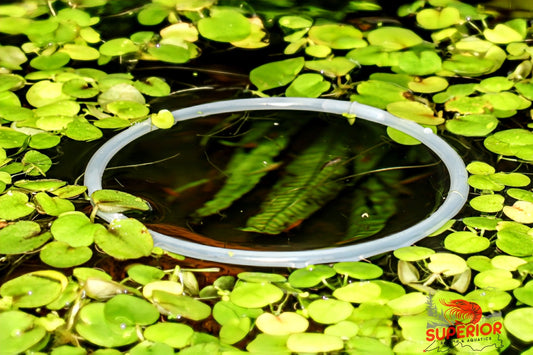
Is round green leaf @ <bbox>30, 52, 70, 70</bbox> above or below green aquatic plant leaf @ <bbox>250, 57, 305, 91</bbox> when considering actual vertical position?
below

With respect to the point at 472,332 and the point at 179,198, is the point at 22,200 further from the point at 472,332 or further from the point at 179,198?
the point at 472,332

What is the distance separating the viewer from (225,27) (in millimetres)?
2252

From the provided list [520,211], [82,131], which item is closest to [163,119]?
[82,131]

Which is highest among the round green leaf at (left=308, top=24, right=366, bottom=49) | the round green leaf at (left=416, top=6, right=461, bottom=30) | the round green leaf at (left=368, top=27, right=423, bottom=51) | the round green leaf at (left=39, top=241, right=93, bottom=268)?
the round green leaf at (left=416, top=6, right=461, bottom=30)

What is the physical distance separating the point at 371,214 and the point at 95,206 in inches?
22.5

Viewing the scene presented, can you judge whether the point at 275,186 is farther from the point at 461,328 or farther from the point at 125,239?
the point at 461,328

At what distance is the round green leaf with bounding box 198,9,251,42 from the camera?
223 cm

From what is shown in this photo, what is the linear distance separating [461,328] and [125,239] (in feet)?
2.06

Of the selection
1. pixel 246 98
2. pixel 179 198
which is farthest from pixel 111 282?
pixel 246 98

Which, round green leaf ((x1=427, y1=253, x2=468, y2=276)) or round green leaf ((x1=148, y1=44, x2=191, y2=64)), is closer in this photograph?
round green leaf ((x1=427, y1=253, x2=468, y2=276))

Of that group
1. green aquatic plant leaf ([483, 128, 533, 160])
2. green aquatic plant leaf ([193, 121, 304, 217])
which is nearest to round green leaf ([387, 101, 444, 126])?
green aquatic plant leaf ([483, 128, 533, 160])

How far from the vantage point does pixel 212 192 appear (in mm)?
1615

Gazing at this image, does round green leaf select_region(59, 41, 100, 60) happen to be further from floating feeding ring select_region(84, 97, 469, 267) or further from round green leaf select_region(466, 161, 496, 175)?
round green leaf select_region(466, 161, 496, 175)

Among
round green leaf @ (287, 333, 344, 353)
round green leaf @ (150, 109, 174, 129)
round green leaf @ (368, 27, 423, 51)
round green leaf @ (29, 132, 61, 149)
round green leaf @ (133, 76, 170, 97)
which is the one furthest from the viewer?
round green leaf @ (368, 27, 423, 51)
